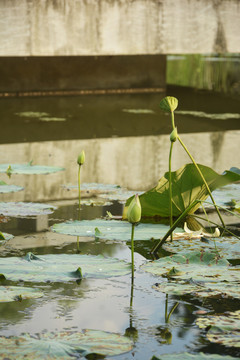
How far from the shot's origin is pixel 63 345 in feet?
4.51

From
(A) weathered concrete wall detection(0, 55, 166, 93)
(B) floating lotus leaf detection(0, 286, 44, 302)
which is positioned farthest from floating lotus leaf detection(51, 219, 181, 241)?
(A) weathered concrete wall detection(0, 55, 166, 93)

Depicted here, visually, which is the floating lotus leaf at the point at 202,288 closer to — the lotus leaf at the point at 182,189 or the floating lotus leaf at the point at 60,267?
the floating lotus leaf at the point at 60,267

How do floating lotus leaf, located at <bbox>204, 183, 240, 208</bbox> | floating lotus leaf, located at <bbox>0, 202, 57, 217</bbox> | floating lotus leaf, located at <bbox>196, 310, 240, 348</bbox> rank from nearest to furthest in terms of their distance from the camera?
floating lotus leaf, located at <bbox>196, 310, 240, 348</bbox>
floating lotus leaf, located at <bbox>0, 202, 57, 217</bbox>
floating lotus leaf, located at <bbox>204, 183, 240, 208</bbox>

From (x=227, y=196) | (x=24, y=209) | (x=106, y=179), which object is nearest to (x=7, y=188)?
(x=24, y=209)

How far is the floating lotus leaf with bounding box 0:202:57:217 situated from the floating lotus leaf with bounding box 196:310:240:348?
43.7 inches

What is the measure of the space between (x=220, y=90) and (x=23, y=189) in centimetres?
533

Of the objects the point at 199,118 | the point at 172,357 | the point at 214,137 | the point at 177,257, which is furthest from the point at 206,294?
the point at 199,118

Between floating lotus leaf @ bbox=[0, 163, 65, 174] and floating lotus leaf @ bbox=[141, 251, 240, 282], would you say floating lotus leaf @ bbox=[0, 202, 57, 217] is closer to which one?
floating lotus leaf @ bbox=[0, 163, 65, 174]

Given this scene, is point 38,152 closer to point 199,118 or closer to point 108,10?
point 199,118

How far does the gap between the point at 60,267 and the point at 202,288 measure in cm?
37

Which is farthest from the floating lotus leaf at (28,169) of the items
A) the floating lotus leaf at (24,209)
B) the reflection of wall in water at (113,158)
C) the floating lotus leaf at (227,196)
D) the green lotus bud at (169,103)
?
the green lotus bud at (169,103)

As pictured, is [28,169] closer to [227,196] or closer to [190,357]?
[227,196]

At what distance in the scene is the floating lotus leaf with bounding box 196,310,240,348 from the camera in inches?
56.6

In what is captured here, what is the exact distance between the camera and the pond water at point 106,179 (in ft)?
5.18
